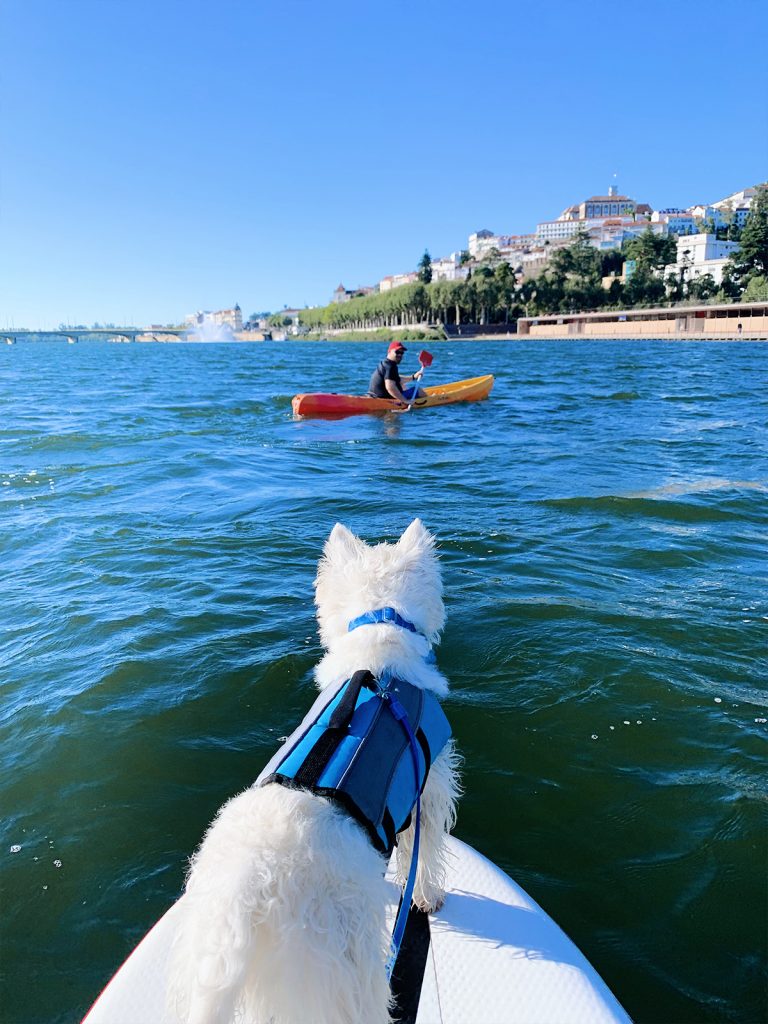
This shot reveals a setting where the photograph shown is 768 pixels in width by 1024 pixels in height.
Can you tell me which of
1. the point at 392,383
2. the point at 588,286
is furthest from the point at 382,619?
the point at 588,286

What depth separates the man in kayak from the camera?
59.7 feet

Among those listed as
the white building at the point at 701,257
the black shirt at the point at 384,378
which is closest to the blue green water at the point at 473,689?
the black shirt at the point at 384,378

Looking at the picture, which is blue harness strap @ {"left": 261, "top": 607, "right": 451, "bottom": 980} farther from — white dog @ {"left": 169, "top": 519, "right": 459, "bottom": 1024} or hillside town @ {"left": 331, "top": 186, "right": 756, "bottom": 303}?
hillside town @ {"left": 331, "top": 186, "right": 756, "bottom": 303}

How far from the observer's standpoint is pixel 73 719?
395 centimetres

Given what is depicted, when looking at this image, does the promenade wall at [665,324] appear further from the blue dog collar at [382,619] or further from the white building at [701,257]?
the blue dog collar at [382,619]

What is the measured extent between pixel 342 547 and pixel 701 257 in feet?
458

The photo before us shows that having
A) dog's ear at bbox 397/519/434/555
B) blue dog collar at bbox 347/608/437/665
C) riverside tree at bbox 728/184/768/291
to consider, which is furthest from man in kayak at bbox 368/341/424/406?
riverside tree at bbox 728/184/768/291

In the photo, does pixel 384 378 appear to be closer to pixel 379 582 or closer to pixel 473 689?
pixel 473 689

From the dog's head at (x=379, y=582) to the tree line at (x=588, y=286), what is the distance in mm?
106064

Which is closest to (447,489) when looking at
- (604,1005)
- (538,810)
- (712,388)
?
(538,810)

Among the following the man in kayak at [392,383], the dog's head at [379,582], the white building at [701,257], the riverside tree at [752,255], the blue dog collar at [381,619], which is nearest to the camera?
the blue dog collar at [381,619]

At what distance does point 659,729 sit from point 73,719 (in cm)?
363

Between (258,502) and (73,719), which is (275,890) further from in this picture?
(258,502)

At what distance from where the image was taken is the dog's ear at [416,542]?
279cm
